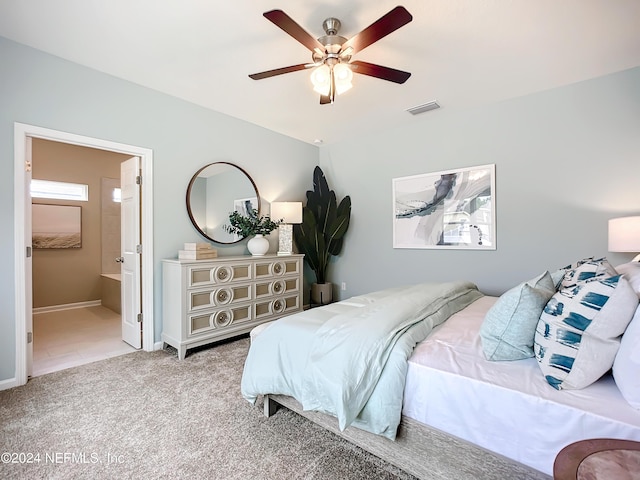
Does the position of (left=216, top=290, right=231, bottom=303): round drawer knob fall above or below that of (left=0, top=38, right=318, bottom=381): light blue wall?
below

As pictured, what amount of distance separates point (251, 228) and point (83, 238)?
359 centimetres

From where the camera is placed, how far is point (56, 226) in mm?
4910

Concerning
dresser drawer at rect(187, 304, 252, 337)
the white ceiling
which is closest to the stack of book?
dresser drawer at rect(187, 304, 252, 337)

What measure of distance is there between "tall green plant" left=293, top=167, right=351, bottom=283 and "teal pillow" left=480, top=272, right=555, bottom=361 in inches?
122

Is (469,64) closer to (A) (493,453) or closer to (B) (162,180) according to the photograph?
(A) (493,453)

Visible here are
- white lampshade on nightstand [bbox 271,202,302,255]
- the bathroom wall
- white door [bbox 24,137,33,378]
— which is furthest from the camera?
the bathroom wall

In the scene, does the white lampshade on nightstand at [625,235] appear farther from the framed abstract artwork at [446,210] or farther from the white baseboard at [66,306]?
the white baseboard at [66,306]

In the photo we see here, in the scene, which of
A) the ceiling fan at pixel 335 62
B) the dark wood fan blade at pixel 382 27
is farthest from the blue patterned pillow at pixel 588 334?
the ceiling fan at pixel 335 62

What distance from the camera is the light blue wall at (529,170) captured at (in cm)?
278

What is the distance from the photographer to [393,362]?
4.45 ft

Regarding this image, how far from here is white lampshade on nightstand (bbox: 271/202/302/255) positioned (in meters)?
4.04

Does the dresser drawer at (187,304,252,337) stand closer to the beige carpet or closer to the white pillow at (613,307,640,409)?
the beige carpet

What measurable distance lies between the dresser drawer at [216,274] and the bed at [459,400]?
1.41 meters

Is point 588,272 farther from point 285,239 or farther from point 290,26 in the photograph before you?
point 285,239
